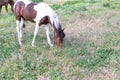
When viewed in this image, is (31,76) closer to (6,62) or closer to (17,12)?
(6,62)

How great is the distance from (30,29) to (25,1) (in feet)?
6.90

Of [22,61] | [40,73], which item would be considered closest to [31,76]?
[40,73]

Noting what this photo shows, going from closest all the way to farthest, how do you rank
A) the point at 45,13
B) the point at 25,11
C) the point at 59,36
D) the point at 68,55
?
the point at 68,55
the point at 59,36
the point at 45,13
the point at 25,11

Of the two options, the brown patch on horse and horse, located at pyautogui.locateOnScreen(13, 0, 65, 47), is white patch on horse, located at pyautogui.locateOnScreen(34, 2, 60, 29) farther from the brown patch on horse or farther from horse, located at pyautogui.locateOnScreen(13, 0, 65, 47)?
the brown patch on horse

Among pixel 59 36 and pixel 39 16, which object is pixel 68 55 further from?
pixel 39 16

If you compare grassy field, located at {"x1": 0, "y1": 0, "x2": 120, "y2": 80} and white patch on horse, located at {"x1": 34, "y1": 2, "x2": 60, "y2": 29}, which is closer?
grassy field, located at {"x1": 0, "y1": 0, "x2": 120, "y2": 80}

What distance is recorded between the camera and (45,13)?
9.63m

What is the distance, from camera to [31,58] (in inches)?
353

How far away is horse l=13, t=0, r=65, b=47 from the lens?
9414mm

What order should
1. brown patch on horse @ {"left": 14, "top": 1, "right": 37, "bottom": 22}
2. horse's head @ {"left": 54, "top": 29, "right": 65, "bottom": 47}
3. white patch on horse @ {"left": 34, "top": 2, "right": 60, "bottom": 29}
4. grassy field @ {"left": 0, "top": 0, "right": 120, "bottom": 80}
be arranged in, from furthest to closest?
brown patch on horse @ {"left": 14, "top": 1, "right": 37, "bottom": 22} → white patch on horse @ {"left": 34, "top": 2, "right": 60, "bottom": 29} → horse's head @ {"left": 54, "top": 29, "right": 65, "bottom": 47} → grassy field @ {"left": 0, "top": 0, "right": 120, "bottom": 80}

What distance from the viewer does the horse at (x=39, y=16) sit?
9.41 m

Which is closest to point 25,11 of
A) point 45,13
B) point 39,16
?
point 39,16

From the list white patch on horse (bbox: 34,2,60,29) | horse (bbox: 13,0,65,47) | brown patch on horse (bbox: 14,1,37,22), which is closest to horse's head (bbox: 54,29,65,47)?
horse (bbox: 13,0,65,47)

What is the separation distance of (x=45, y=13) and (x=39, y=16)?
0.22m
